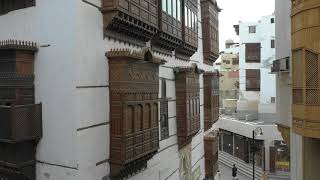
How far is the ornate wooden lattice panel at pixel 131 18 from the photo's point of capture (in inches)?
314

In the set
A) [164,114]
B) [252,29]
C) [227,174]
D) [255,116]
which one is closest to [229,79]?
[252,29]

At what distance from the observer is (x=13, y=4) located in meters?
8.27

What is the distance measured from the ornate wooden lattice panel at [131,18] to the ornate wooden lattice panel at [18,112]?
1.72m

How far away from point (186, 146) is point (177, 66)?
3.27 meters

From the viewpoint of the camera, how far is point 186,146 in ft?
46.5

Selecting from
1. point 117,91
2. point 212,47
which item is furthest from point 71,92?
point 212,47

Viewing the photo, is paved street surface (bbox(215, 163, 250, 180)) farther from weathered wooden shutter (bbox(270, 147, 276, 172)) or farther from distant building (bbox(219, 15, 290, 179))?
weathered wooden shutter (bbox(270, 147, 276, 172))

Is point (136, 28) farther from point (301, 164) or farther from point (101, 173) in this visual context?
point (301, 164)

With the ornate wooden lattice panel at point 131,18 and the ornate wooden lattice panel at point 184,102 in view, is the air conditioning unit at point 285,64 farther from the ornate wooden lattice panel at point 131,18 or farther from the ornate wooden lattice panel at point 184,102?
the ornate wooden lattice panel at point 131,18

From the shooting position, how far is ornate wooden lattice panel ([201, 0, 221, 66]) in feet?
55.7

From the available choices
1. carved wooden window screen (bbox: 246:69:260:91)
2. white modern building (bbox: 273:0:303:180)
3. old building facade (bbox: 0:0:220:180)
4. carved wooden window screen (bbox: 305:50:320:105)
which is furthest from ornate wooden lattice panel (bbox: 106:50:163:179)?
carved wooden window screen (bbox: 246:69:260:91)

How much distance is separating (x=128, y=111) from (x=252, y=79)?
2966 cm

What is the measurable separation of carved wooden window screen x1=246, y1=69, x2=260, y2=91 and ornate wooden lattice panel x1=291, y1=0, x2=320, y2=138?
28.9 meters

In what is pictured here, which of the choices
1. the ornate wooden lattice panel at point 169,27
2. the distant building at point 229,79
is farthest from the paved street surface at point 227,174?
the ornate wooden lattice panel at point 169,27
